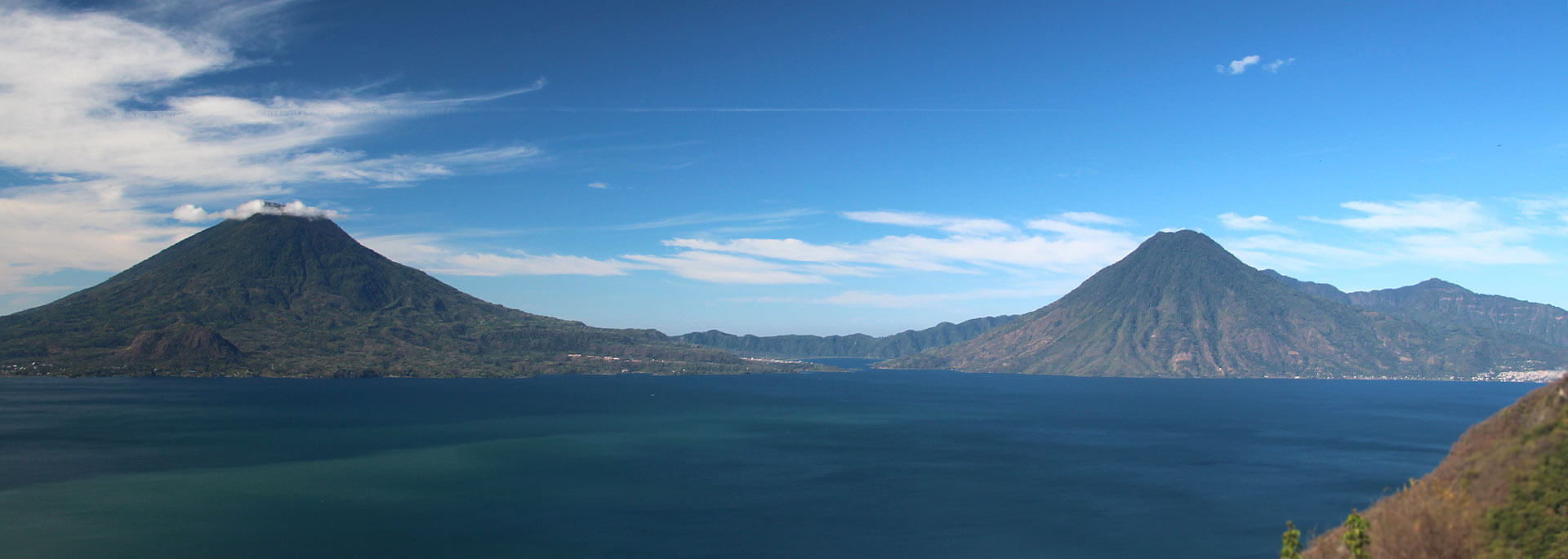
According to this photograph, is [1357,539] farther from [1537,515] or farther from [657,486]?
[657,486]

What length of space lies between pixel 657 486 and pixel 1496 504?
7759 cm

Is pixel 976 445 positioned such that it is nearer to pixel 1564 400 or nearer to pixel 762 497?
pixel 762 497

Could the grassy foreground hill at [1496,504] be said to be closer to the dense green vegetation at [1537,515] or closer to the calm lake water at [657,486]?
the dense green vegetation at [1537,515]

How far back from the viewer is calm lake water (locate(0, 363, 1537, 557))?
234 feet

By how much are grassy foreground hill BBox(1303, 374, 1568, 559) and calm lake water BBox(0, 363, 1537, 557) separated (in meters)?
27.7

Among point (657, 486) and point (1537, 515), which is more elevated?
point (1537, 515)

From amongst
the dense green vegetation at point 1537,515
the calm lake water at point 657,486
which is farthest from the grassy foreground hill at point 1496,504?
the calm lake water at point 657,486

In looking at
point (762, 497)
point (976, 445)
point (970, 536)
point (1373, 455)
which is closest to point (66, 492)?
point (762, 497)

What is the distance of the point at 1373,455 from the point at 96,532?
164 m

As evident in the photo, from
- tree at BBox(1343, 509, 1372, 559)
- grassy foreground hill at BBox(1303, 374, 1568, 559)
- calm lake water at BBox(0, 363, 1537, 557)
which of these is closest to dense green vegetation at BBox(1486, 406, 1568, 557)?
grassy foreground hill at BBox(1303, 374, 1568, 559)

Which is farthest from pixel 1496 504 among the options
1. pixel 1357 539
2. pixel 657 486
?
pixel 657 486

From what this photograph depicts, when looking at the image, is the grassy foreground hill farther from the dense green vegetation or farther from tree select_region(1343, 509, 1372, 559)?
tree select_region(1343, 509, 1372, 559)

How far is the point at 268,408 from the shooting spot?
18275 centimetres

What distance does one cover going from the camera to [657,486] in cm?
9669
